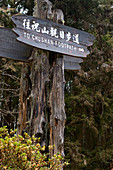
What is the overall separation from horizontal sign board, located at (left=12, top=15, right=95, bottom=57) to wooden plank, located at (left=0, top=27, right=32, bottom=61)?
11.9 inches

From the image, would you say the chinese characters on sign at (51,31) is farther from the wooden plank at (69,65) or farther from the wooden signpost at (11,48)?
the wooden plank at (69,65)

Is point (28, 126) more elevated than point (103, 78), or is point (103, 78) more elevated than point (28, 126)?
point (103, 78)

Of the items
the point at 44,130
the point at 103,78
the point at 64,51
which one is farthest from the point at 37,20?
the point at 103,78

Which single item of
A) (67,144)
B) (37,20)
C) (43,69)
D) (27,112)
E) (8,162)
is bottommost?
(67,144)

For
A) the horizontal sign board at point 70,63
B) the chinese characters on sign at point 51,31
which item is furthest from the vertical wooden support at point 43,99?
the horizontal sign board at point 70,63

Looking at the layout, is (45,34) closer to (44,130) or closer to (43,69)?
→ (43,69)

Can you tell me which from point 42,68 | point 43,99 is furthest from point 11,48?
Answer: point 43,99

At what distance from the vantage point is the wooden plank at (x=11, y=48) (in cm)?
264

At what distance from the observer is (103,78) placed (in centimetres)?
764

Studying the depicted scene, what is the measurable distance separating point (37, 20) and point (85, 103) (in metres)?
4.84

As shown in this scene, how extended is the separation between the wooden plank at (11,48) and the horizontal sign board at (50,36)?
0.30 m

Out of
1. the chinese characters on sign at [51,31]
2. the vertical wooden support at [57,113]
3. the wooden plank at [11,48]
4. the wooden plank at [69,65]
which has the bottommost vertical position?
the vertical wooden support at [57,113]

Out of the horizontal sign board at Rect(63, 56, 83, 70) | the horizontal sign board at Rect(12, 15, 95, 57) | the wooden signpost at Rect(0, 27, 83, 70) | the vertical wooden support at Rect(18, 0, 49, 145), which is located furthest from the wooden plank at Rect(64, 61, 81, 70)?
the wooden signpost at Rect(0, 27, 83, 70)

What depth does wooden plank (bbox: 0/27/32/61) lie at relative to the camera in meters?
2.64
